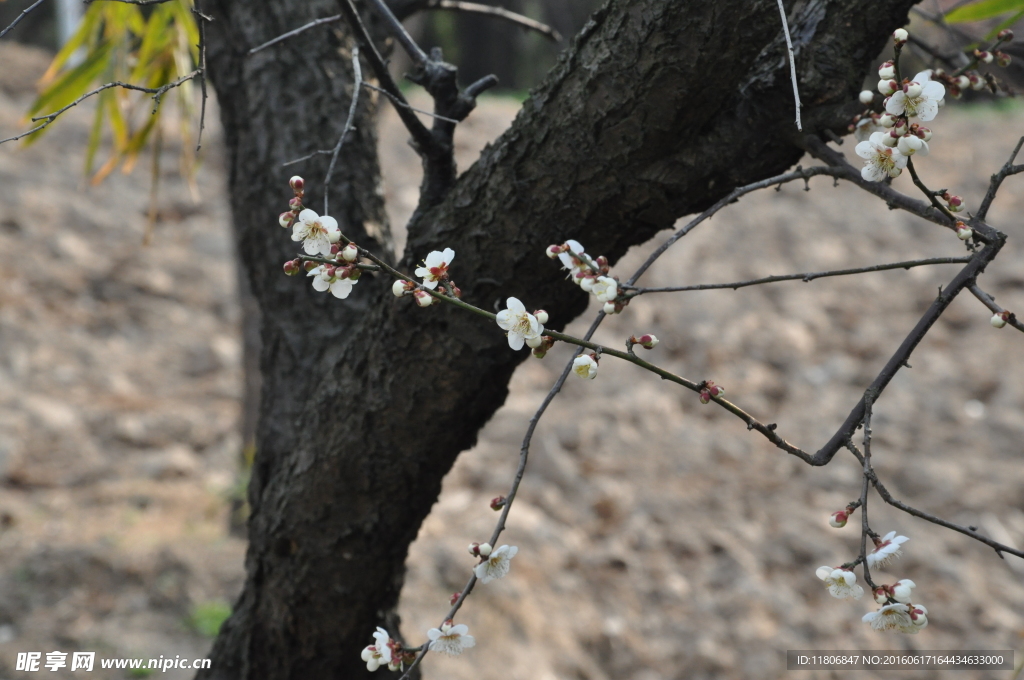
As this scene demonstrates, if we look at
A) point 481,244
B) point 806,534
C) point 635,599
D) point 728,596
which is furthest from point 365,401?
point 806,534

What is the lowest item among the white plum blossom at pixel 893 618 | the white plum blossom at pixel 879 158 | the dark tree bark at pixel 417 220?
the white plum blossom at pixel 893 618

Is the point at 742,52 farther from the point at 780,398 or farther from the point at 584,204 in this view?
the point at 780,398

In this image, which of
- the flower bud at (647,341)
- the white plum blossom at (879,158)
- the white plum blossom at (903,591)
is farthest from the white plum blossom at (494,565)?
the white plum blossom at (879,158)

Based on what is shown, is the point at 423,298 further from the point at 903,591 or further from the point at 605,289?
the point at 903,591

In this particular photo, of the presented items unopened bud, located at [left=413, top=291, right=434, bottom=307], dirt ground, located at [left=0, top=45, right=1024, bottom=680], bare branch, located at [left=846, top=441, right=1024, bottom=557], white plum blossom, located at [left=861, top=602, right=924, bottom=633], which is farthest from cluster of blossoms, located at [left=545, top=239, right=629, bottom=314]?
dirt ground, located at [left=0, top=45, right=1024, bottom=680]

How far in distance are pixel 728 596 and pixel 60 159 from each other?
380 centimetres

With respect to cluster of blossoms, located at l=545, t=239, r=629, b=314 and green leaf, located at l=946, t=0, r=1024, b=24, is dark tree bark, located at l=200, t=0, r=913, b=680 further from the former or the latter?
green leaf, located at l=946, t=0, r=1024, b=24

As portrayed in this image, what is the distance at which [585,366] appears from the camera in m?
0.66

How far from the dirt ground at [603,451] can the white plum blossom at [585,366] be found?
5.39ft

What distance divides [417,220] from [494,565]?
511mm

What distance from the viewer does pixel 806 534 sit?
2.69 meters

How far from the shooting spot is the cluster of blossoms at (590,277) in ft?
2.12

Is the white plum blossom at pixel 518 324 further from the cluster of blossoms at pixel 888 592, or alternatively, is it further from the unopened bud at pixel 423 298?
the cluster of blossoms at pixel 888 592

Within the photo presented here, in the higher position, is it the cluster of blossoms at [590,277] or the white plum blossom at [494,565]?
the cluster of blossoms at [590,277]
